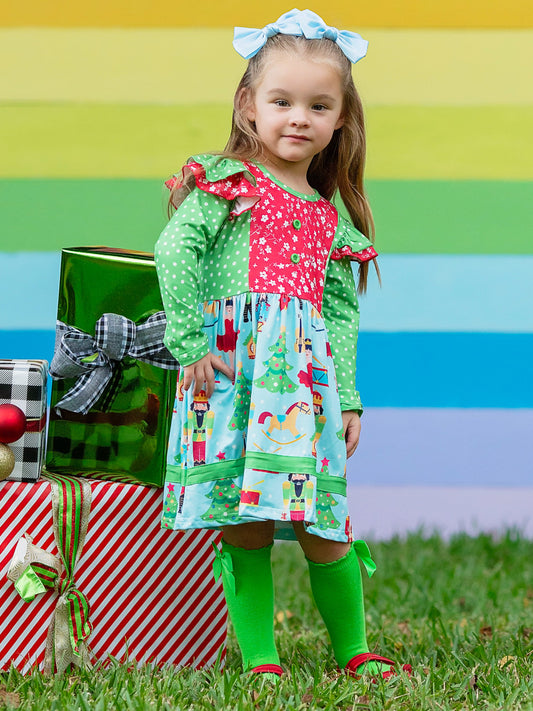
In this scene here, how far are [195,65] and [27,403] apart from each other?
5.93ft

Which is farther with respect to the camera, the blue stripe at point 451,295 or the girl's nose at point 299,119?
the blue stripe at point 451,295

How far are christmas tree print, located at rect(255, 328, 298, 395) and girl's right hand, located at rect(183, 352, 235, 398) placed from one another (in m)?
0.08

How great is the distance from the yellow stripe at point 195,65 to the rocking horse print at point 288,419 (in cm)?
183

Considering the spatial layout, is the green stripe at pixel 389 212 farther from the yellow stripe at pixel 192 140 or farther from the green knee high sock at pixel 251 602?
the green knee high sock at pixel 251 602

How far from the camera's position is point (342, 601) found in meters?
1.93

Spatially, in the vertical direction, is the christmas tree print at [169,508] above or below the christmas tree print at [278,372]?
below

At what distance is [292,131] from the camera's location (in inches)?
73.9

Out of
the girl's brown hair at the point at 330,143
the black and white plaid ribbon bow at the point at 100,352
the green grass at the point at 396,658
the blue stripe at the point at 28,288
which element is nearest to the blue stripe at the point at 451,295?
the green grass at the point at 396,658

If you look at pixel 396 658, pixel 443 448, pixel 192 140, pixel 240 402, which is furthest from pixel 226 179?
pixel 443 448

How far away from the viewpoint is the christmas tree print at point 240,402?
5.96ft

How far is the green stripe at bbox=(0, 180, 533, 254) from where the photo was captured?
3.30 metres

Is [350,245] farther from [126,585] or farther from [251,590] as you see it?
[126,585]

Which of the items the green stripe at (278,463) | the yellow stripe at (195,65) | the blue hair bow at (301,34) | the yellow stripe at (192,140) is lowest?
the green stripe at (278,463)

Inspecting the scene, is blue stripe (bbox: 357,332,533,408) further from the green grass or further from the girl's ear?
the girl's ear
